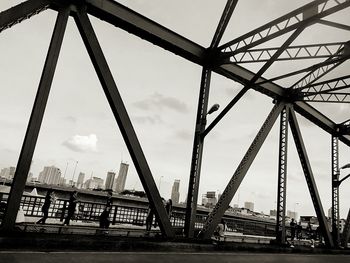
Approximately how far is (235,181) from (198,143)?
1.94m

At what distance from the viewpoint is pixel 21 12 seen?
6.07 metres

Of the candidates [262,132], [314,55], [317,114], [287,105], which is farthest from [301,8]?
[317,114]

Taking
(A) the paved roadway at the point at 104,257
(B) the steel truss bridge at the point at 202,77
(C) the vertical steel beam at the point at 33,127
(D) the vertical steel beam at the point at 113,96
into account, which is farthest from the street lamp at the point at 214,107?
(C) the vertical steel beam at the point at 33,127

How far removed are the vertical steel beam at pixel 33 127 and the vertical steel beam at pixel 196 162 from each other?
4652mm

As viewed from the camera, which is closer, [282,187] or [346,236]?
[282,187]

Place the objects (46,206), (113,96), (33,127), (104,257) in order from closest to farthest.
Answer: (104,257)
(33,127)
(113,96)
(46,206)

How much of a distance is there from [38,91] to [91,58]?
5.36 ft

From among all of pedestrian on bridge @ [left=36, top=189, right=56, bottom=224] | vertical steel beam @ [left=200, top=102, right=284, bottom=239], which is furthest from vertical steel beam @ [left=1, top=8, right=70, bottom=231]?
pedestrian on bridge @ [left=36, top=189, right=56, bottom=224]

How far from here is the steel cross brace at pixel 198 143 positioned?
8.49 m

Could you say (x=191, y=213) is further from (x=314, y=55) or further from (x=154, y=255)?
(x=314, y=55)

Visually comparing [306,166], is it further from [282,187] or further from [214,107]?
[214,107]

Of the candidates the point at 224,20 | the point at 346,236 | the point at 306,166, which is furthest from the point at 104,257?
the point at 346,236

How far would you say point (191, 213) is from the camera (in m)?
8.62

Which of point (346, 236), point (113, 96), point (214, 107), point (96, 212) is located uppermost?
point (214, 107)
